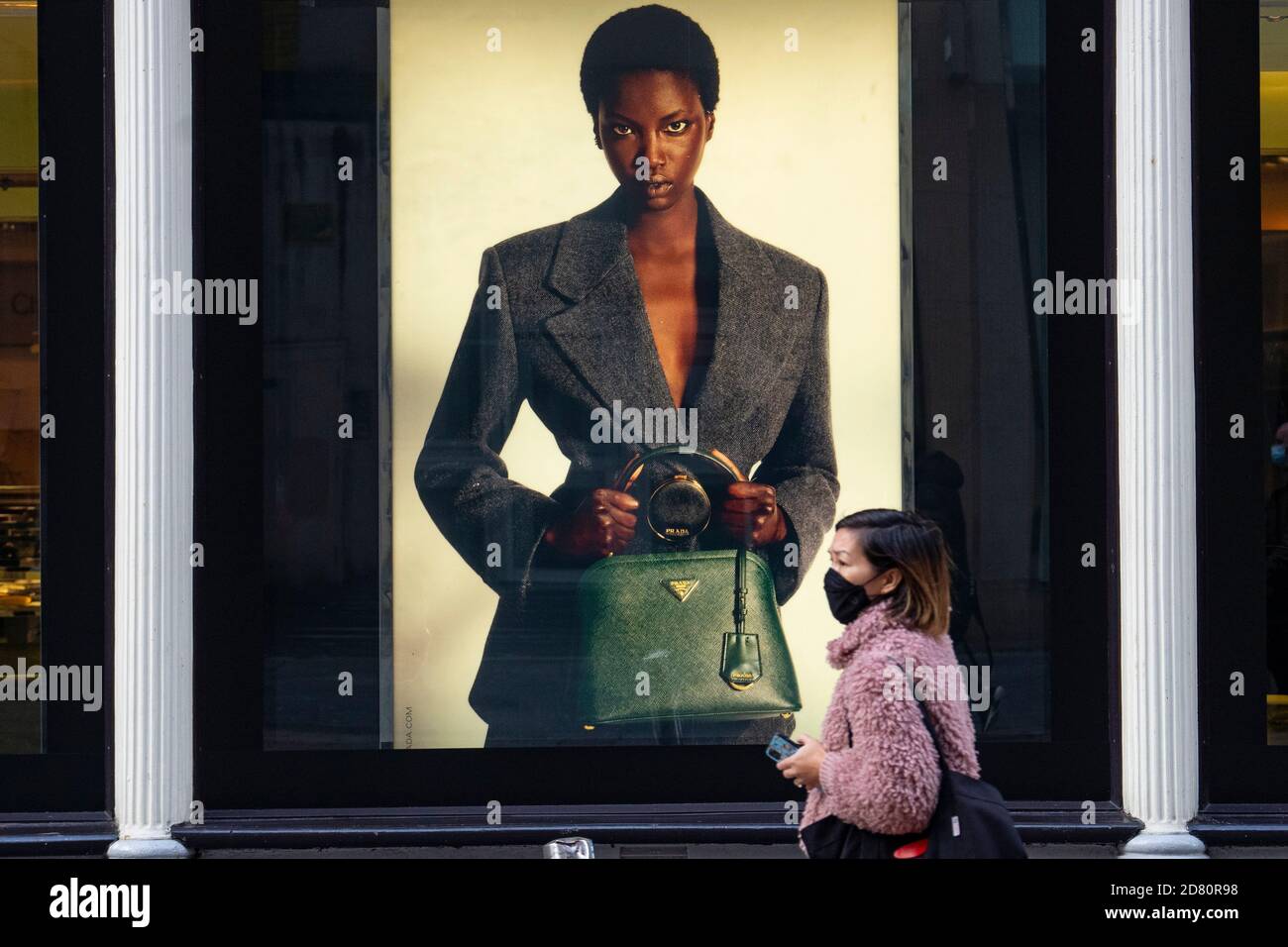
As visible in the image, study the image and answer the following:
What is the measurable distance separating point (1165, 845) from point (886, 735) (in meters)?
3.60

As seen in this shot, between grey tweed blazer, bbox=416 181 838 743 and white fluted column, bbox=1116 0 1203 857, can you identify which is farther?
grey tweed blazer, bbox=416 181 838 743

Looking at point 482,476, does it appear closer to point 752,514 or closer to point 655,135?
point 752,514

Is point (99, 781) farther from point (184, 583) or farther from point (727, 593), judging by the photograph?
point (727, 593)

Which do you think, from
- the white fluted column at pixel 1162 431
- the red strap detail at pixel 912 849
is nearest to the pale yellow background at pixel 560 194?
the white fluted column at pixel 1162 431

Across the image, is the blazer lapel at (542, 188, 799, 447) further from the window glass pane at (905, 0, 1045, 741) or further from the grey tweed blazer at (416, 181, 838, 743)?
the window glass pane at (905, 0, 1045, 741)

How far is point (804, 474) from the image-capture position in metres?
6.61

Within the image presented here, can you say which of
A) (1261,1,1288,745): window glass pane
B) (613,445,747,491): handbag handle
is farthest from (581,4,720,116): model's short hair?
(1261,1,1288,745): window glass pane

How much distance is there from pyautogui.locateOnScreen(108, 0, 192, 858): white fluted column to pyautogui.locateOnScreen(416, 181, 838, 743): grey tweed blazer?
1.21 meters

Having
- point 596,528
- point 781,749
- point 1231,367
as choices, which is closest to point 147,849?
point 596,528

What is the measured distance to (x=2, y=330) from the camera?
642 centimetres

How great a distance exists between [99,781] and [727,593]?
10.1 feet

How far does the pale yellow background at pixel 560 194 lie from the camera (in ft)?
21.4

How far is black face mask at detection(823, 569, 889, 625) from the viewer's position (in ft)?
11.0

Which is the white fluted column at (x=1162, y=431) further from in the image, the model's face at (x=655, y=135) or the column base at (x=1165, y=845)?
the model's face at (x=655, y=135)
